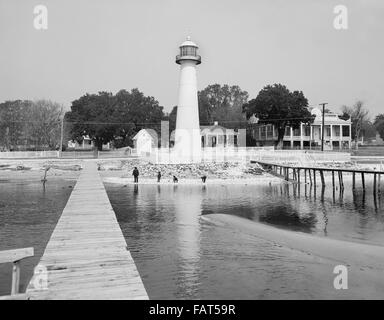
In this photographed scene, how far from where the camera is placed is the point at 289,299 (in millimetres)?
9117

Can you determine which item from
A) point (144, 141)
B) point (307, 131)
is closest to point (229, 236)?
point (144, 141)

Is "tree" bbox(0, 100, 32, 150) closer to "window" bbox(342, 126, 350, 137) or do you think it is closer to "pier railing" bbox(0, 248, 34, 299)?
"window" bbox(342, 126, 350, 137)

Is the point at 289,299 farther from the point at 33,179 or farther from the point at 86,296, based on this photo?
the point at 33,179

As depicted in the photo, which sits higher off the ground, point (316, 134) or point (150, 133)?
point (150, 133)

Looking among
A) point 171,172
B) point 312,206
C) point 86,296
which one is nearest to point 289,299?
point 86,296

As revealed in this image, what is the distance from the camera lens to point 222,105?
100938mm

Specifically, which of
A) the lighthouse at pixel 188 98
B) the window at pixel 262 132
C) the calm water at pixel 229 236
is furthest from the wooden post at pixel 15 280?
the window at pixel 262 132

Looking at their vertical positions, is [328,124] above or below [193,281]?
above

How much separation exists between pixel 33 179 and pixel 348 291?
38.9 m

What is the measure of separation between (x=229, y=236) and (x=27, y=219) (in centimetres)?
991

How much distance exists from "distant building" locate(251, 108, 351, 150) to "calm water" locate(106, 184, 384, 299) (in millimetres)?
40123

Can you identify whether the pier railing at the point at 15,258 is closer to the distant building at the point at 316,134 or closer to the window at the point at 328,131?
the distant building at the point at 316,134

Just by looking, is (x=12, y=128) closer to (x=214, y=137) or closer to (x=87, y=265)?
(x=214, y=137)
